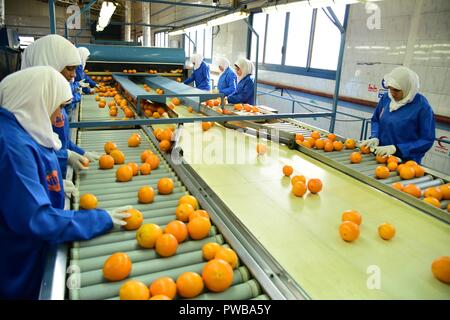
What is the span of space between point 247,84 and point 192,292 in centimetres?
661

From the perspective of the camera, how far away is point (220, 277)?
158 centimetres

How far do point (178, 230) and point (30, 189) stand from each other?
82 centimetres

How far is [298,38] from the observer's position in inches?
401

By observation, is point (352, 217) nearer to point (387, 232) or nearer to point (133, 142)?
point (387, 232)

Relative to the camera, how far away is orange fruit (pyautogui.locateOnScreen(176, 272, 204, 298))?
60.9 inches

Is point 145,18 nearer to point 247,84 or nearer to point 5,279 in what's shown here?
point 247,84

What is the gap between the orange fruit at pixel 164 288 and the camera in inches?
59.5

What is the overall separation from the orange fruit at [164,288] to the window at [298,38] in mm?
9325

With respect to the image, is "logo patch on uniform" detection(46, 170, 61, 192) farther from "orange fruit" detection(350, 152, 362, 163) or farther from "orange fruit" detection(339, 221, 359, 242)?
"orange fruit" detection(350, 152, 362, 163)

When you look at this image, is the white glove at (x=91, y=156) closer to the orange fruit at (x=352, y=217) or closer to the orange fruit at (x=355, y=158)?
the orange fruit at (x=352, y=217)

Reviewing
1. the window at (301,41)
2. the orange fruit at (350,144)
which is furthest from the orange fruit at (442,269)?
the window at (301,41)

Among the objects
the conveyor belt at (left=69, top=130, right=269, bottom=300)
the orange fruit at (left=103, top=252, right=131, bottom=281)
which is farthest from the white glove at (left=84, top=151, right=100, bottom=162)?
the orange fruit at (left=103, top=252, right=131, bottom=281)

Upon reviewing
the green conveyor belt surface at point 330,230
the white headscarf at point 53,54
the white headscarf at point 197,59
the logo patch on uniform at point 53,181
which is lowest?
the green conveyor belt surface at point 330,230

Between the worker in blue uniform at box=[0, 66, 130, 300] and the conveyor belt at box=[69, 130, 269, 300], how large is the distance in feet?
0.37
